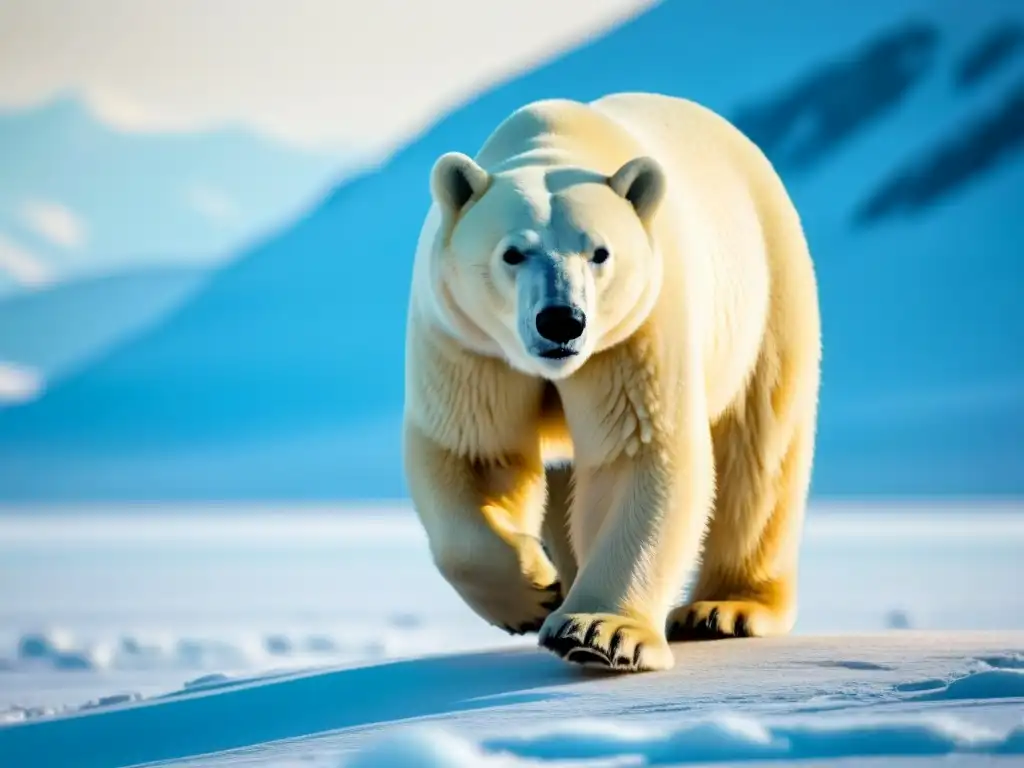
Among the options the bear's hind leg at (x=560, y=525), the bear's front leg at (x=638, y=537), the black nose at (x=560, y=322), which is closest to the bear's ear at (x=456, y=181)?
the black nose at (x=560, y=322)

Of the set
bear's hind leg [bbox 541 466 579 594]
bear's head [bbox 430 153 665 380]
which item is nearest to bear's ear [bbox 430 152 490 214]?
bear's head [bbox 430 153 665 380]

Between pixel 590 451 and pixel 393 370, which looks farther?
pixel 393 370

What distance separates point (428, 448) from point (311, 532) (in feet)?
50.3

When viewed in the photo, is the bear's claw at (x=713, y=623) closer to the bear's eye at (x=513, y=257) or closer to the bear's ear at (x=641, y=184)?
the bear's ear at (x=641, y=184)

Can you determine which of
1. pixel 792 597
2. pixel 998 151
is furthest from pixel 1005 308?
pixel 792 597

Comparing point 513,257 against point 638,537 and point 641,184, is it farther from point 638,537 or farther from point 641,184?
point 638,537

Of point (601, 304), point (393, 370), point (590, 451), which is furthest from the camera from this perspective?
point (393, 370)

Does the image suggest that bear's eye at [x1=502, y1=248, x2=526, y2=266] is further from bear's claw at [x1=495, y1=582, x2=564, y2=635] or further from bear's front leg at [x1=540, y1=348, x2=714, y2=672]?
bear's claw at [x1=495, y1=582, x2=564, y2=635]

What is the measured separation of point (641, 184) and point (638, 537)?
0.78 meters

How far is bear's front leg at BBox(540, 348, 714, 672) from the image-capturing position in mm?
3240

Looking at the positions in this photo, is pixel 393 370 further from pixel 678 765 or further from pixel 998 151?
pixel 678 765

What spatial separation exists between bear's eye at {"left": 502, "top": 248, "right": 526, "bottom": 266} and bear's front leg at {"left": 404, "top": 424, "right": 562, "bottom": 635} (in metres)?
0.61

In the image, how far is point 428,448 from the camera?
12.0 ft

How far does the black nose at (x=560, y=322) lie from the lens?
10.2 ft
